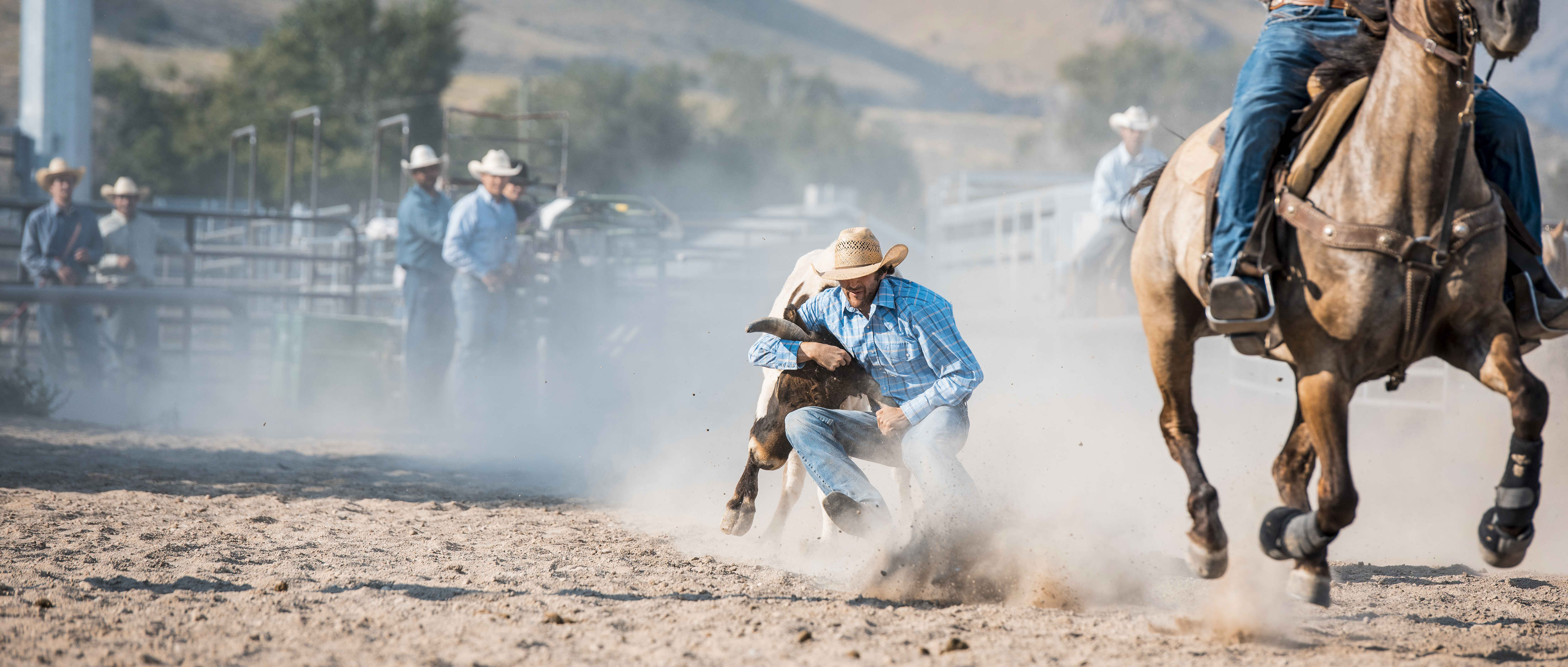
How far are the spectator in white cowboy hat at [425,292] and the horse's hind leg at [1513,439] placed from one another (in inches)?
302

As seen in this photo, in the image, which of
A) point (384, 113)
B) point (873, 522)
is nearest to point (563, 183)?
point (873, 522)

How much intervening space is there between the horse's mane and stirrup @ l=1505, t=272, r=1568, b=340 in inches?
29.4

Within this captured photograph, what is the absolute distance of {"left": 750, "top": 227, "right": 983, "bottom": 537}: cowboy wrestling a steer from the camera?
452 cm

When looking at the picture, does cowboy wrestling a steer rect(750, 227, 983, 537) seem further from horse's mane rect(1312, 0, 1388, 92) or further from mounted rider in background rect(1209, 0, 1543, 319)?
horse's mane rect(1312, 0, 1388, 92)

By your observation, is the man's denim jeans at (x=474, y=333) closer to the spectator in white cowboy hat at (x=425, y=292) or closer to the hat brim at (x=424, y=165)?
the spectator in white cowboy hat at (x=425, y=292)

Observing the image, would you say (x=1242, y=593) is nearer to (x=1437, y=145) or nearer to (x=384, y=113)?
(x=1437, y=145)

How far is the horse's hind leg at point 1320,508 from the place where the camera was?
3502 millimetres

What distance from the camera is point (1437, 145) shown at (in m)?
3.42

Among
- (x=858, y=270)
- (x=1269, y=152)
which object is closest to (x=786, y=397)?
(x=858, y=270)

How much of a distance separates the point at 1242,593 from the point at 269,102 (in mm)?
53865

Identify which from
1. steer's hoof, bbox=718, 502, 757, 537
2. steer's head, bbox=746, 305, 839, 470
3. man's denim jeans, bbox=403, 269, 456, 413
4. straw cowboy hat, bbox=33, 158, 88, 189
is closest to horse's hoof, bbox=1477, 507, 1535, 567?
steer's head, bbox=746, 305, 839, 470

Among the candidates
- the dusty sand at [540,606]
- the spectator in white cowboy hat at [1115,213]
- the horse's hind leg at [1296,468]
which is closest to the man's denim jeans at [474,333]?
the dusty sand at [540,606]

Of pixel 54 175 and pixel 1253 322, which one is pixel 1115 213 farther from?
pixel 54 175

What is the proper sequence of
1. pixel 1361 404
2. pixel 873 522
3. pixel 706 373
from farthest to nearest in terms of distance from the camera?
1. pixel 706 373
2. pixel 1361 404
3. pixel 873 522
